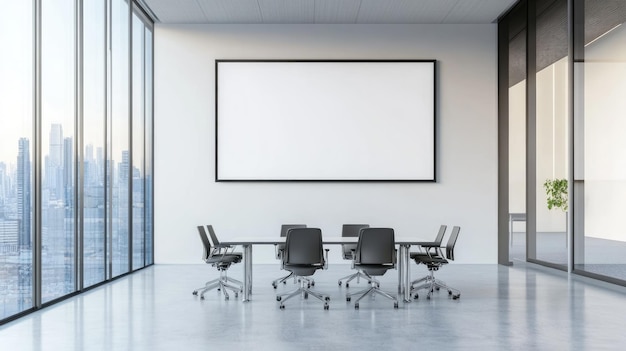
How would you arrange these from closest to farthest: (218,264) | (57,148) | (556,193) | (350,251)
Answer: (57,148) < (218,264) < (350,251) < (556,193)

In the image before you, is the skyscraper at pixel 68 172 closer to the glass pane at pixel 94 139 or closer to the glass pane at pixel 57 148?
the glass pane at pixel 57 148

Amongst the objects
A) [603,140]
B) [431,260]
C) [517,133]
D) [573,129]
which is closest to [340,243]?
[431,260]

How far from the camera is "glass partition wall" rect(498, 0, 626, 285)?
7.37 m

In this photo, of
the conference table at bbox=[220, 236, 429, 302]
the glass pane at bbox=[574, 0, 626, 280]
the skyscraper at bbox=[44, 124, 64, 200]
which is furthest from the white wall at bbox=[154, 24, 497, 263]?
the skyscraper at bbox=[44, 124, 64, 200]

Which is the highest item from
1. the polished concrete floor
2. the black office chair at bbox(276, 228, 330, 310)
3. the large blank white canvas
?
the large blank white canvas

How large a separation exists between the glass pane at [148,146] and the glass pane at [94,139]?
7.06 feet

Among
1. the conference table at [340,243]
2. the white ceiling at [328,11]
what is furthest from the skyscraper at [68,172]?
the white ceiling at [328,11]

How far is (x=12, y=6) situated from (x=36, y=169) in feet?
5.16

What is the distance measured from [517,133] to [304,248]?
8772mm

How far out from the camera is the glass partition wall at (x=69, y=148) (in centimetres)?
556

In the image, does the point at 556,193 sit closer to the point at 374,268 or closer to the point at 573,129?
the point at 573,129

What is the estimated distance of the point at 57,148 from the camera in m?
6.54

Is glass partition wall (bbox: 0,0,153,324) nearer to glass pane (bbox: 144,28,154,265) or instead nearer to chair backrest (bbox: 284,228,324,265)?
glass pane (bbox: 144,28,154,265)

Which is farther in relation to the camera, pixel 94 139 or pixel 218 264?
pixel 94 139
